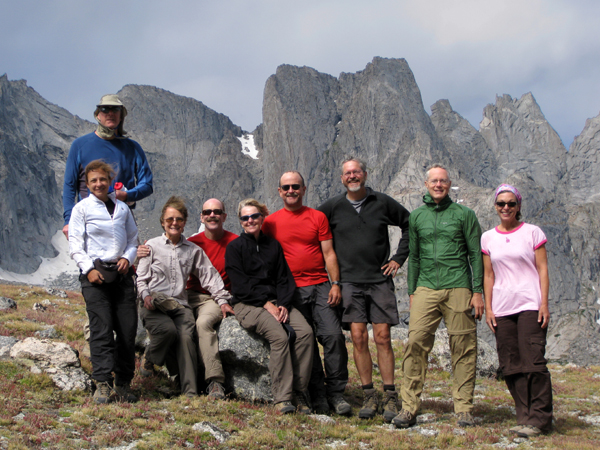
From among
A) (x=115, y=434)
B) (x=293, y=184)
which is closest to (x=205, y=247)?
(x=293, y=184)

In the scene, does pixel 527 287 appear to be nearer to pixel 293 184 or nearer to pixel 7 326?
pixel 293 184

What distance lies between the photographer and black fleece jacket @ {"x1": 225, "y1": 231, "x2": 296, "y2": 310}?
9.53 metres

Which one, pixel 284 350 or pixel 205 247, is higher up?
pixel 205 247

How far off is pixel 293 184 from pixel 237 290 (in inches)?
95.6

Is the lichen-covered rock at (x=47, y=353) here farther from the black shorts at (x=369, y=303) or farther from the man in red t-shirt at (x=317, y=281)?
the black shorts at (x=369, y=303)

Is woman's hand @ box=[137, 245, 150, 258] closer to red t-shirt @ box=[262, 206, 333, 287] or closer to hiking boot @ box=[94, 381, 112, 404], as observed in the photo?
hiking boot @ box=[94, 381, 112, 404]

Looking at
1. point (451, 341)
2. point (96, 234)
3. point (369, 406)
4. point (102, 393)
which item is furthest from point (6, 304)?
point (451, 341)

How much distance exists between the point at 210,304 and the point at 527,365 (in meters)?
6.23

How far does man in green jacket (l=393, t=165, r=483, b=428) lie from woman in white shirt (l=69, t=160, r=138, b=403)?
516cm

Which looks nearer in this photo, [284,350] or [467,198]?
[284,350]

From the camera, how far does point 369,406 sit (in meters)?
9.30

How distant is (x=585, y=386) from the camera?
54.2 feet

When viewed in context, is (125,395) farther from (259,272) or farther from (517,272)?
(517,272)

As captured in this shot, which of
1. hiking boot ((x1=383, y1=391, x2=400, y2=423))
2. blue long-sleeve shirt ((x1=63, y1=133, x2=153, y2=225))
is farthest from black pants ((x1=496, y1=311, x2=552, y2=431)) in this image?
blue long-sleeve shirt ((x1=63, y1=133, x2=153, y2=225))
